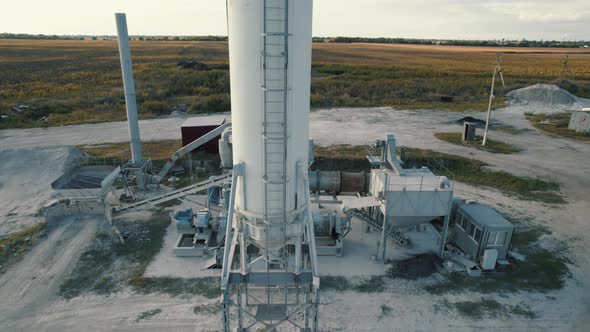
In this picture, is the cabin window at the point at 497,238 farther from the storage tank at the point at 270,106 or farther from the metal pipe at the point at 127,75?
the metal pipe at the point at 127,75

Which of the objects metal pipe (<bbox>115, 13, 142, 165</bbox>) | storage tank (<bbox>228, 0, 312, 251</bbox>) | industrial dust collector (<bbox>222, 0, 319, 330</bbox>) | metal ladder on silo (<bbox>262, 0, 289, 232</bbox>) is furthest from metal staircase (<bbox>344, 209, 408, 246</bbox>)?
metal pipe (<bbox>115, 13, 142, 165</bbox>)

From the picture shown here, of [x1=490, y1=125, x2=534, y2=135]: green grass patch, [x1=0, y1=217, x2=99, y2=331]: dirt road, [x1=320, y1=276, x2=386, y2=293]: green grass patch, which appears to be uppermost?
[x1=490, y1=125, x2=534, y2=135]: green grass patch

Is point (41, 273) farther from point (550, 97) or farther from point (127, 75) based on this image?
point (550, 97)

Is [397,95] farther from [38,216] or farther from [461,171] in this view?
[38,216]

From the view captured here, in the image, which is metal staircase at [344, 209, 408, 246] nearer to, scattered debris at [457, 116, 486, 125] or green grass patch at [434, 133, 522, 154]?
green grass patch at [434, 133, 522, 154]

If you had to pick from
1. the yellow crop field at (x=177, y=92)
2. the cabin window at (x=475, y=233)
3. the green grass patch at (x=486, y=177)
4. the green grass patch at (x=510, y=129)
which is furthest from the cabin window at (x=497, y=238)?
the yellow crop field at (x=177, y=92)

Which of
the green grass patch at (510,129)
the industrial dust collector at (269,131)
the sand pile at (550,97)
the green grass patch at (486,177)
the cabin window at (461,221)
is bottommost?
the green grass patch at (486,177)
